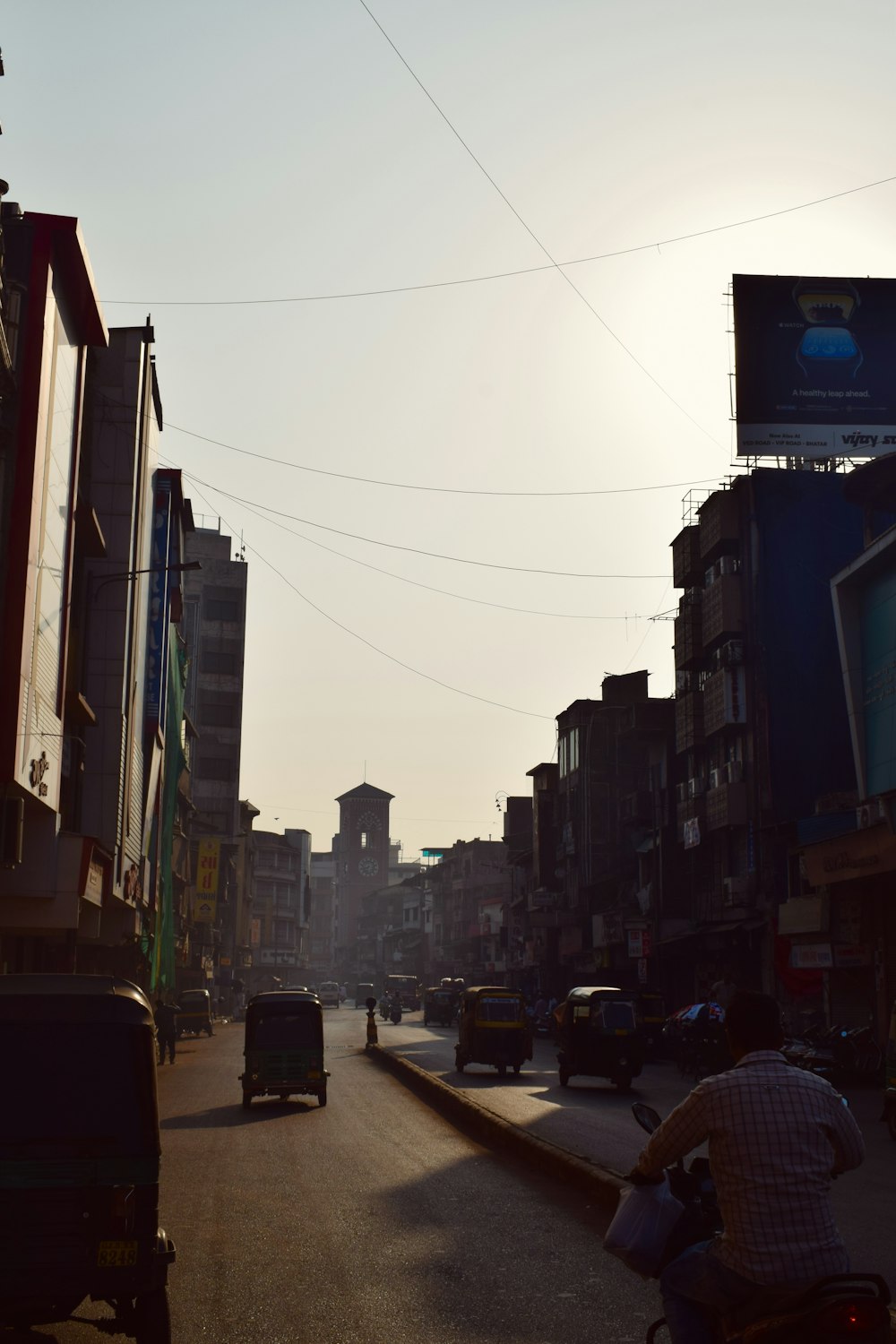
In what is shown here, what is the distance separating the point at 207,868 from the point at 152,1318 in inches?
3029

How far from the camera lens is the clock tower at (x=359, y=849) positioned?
19550 centimetres

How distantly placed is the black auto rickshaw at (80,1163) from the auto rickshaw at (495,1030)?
28.9 m

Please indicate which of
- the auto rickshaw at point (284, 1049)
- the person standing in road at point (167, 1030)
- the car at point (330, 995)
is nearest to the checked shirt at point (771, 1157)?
the auto rickshaw at point (284, 1049)

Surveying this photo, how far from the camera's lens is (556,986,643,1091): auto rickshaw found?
103ft

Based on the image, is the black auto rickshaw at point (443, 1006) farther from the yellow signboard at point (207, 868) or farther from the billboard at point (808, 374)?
the billboard at point (808, 374)

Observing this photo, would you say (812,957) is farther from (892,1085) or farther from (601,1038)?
(892,1085)

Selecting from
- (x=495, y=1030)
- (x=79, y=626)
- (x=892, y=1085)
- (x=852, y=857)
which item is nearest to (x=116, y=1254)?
(x=892, y=1085)

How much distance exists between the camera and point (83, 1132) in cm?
810

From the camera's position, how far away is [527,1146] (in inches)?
680

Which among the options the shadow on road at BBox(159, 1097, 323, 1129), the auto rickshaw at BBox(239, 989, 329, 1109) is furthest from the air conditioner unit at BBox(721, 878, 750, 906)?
the auto rickshaw at BBox(239, 989, 329, 1109)

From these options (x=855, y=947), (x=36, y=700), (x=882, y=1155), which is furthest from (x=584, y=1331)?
(x=855, y=947)

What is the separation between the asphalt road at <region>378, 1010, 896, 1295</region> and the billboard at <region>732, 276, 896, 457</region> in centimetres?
2157

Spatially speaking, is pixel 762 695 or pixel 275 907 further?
pixel 275 907

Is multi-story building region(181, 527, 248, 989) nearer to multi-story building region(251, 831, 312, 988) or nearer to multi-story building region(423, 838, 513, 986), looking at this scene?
multi-story building region(423, 838, 513, 986)
